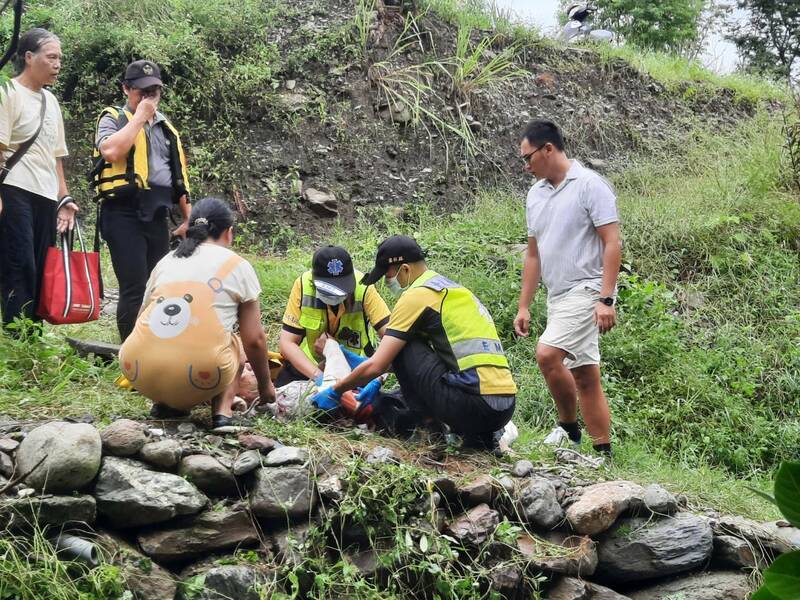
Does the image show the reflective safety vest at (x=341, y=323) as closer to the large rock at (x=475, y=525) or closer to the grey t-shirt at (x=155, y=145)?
the grey t-shirt at (x=155, y=145)

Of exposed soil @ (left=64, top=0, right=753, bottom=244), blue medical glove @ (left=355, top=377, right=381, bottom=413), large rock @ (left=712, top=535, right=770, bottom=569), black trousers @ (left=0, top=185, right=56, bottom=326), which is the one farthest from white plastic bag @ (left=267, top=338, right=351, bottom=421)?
exposed soil @ (left=64, top=0, right=753, bottom=244)

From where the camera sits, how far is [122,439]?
11.8ft

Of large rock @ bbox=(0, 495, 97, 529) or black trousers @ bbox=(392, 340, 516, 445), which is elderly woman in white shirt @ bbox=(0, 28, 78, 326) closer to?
large rock @ bbox=(0, 495, 97, 529)

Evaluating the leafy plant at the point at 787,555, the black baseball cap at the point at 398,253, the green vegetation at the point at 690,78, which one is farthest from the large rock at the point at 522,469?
the green vegetation at the point at 690,78

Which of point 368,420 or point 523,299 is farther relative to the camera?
point 523,299

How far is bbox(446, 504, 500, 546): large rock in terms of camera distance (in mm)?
3822

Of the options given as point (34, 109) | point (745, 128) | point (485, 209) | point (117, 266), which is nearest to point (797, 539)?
point (117, 266)

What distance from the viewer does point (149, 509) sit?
11.4 feet

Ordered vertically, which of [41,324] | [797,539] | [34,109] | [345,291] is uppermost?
[34,109]

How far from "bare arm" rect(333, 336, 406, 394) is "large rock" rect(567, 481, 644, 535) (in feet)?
3.55

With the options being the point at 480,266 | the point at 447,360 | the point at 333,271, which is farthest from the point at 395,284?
the point at 480,266

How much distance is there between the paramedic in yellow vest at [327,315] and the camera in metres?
4.99

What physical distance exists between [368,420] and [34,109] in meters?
2.55

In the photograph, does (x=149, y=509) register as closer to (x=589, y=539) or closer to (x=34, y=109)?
(x=589, y=539)
